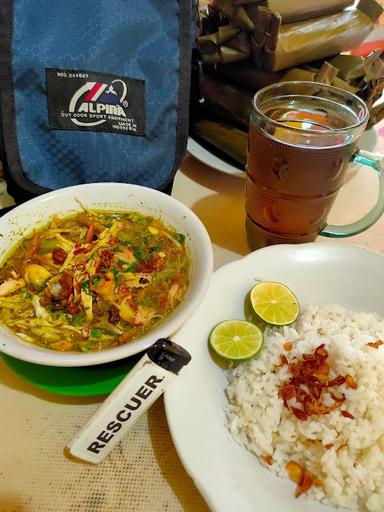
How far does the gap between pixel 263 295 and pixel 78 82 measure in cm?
92

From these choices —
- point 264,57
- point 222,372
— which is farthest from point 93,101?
point 222,372

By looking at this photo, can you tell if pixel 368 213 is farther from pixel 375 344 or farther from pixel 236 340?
pixel 236 340

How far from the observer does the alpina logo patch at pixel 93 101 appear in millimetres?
1438

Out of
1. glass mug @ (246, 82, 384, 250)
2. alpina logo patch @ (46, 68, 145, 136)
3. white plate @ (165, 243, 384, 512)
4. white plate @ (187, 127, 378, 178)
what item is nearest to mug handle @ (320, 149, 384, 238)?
glass mug @ (246, 82, 384, 250)

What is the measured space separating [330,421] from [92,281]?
2.29 feet

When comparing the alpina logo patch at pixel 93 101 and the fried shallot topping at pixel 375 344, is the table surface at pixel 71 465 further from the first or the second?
the alpina logo patch at pixel 93 101

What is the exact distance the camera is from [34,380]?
1100 millimetres

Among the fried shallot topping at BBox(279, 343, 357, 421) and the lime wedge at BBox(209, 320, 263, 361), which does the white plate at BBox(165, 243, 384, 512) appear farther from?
the fried shallot topping at BBox(279, 343, 357, 421)

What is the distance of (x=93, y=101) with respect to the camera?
1.46 metres

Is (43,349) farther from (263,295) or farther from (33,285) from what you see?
(263,295)

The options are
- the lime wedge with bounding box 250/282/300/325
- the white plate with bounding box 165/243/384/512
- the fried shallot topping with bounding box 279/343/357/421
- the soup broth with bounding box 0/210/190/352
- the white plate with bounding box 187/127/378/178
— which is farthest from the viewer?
the white plate with bounding box 187/127/378/178

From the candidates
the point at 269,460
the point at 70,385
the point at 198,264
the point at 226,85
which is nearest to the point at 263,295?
the point at 198,264

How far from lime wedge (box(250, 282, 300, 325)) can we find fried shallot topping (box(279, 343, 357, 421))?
0.16 meters

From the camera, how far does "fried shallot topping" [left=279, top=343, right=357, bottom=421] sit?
1015 millimetres
